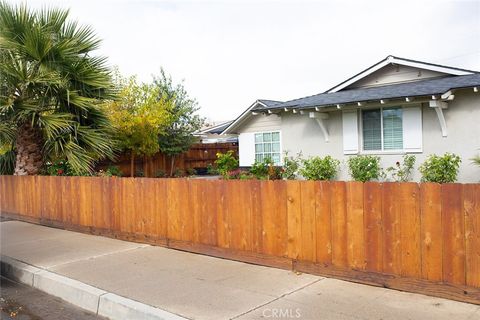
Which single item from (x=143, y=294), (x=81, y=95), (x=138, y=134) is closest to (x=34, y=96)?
(x=81, y=95)

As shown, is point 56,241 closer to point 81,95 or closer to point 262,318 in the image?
point 81,95

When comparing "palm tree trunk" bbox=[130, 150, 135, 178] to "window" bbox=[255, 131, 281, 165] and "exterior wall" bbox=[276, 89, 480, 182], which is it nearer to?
"window" bbox=[255, 131, 281, 165]

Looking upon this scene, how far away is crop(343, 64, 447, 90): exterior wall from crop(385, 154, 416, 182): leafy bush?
123 inches

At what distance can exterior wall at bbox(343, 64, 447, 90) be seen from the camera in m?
13.8

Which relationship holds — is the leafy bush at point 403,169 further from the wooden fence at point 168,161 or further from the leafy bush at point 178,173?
the leafy bush at point 178,173

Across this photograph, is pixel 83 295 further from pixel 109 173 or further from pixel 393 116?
pixel 393 116

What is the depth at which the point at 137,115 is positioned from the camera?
17.2 m

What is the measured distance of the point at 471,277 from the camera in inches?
168

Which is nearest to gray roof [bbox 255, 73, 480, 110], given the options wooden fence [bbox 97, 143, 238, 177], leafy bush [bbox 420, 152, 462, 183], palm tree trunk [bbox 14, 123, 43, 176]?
leafy bush [bbox 420, 152, 462, 183]

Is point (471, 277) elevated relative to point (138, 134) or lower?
lower

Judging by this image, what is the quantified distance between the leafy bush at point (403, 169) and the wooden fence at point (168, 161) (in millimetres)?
11212

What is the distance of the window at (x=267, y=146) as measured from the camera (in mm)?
17688

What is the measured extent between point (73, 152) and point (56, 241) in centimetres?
305
